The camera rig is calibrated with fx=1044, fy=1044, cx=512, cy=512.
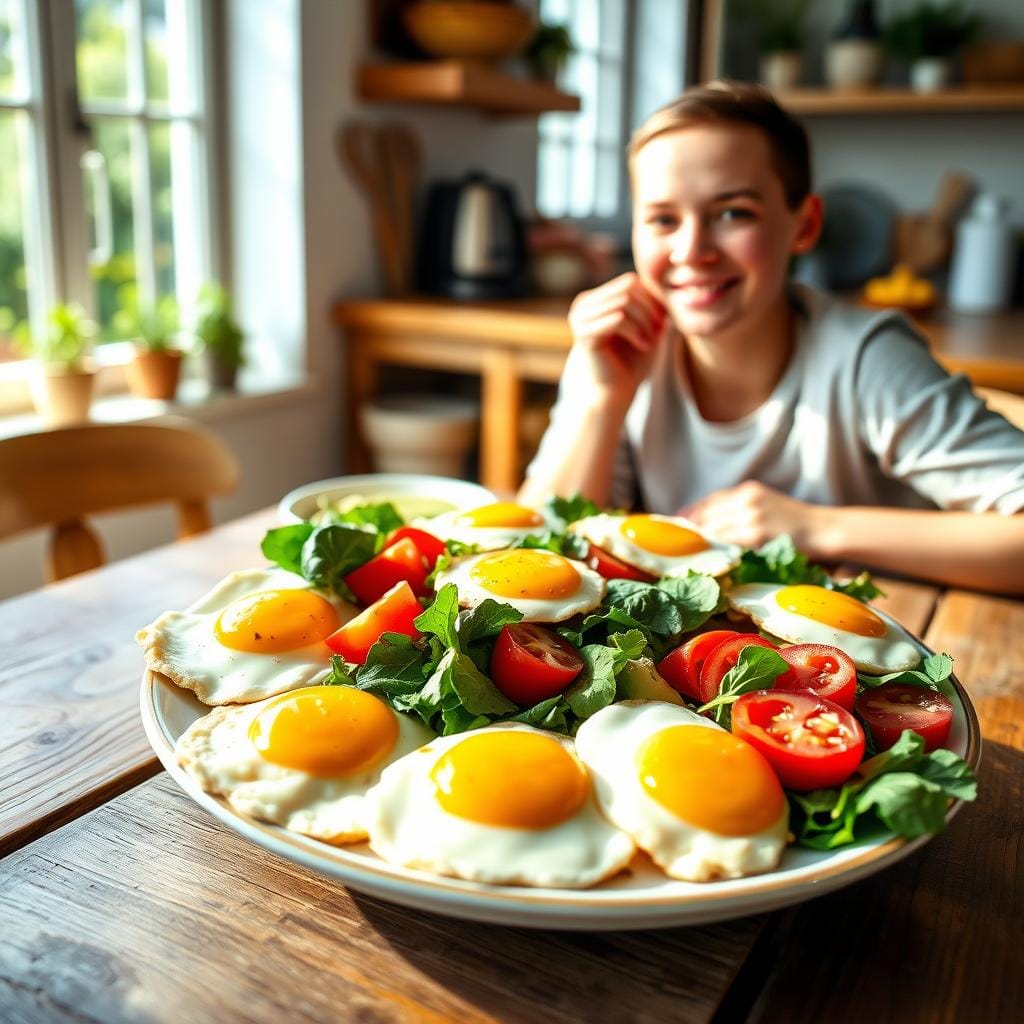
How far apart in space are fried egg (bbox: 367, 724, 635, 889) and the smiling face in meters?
0.98

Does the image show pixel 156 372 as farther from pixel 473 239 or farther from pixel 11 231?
pixel 473 239

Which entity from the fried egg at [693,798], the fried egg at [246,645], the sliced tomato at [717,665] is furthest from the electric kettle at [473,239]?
the fried egg at [693,798]

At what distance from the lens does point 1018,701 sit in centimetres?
98

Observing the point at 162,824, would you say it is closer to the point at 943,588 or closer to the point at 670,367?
A: the point at 943,588

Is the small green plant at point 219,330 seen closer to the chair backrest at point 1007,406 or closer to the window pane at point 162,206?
the window pane at point 162,206

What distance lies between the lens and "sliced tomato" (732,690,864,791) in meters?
0.61

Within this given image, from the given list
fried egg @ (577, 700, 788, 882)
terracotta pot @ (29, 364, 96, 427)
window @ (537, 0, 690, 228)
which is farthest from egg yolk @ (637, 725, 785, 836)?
window @ (537, 0, 690, 228)

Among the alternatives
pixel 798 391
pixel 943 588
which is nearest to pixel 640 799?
pixel 943 588

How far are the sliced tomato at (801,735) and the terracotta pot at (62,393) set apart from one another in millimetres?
1927

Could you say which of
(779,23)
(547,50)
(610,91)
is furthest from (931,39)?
(547,50)

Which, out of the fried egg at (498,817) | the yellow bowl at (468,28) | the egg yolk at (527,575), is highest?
the yellow bowl at (468,28)

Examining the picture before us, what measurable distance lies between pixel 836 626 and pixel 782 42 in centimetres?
395

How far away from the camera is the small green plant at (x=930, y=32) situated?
149 inches

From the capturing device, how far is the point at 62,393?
2219mm
